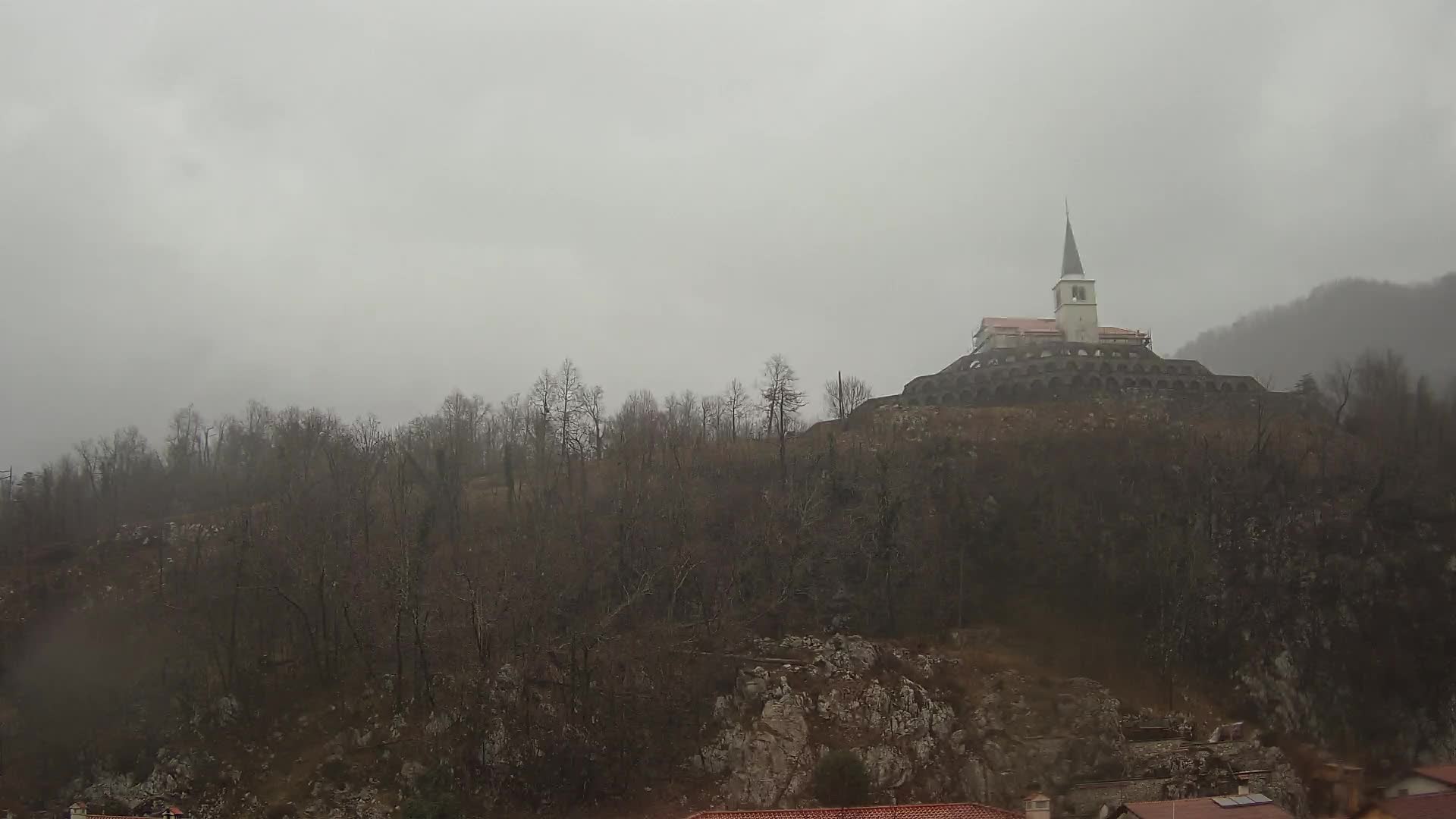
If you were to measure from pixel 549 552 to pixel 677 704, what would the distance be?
1037 cm

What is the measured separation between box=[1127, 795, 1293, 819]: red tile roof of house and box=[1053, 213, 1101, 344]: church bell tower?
55577 millimetres

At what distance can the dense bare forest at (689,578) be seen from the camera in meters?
37.4

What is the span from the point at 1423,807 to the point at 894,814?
1452 cm

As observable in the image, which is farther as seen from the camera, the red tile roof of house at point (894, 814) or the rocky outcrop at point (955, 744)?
the rocky outcrop at point (955, 744)

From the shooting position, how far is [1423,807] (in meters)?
24.4

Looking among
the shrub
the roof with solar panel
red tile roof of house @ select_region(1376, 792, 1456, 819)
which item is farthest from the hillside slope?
the roof with solar panel

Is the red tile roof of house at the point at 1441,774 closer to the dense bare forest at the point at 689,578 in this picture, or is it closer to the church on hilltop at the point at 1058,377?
→ the dense bare forest at the point at 689,578

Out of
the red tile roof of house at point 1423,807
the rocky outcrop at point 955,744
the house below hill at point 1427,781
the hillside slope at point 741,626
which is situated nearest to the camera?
the red tile roof of house at point 1423,807

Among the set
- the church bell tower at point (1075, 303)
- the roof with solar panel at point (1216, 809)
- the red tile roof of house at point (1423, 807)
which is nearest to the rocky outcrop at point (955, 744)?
the red tile roof of house at point (1423, 807)

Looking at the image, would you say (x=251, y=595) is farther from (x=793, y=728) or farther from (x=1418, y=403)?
(x=1418, y=403)

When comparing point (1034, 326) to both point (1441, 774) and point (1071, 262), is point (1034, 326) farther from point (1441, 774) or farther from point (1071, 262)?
point (1441, 774)

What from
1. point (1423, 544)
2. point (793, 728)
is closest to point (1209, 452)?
point (1423, 544)

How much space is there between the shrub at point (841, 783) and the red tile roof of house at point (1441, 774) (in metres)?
17.8

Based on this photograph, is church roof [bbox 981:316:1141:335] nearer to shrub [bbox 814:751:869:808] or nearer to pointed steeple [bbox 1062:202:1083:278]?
pointed steeple [bbox 1062:202:1083:278]
